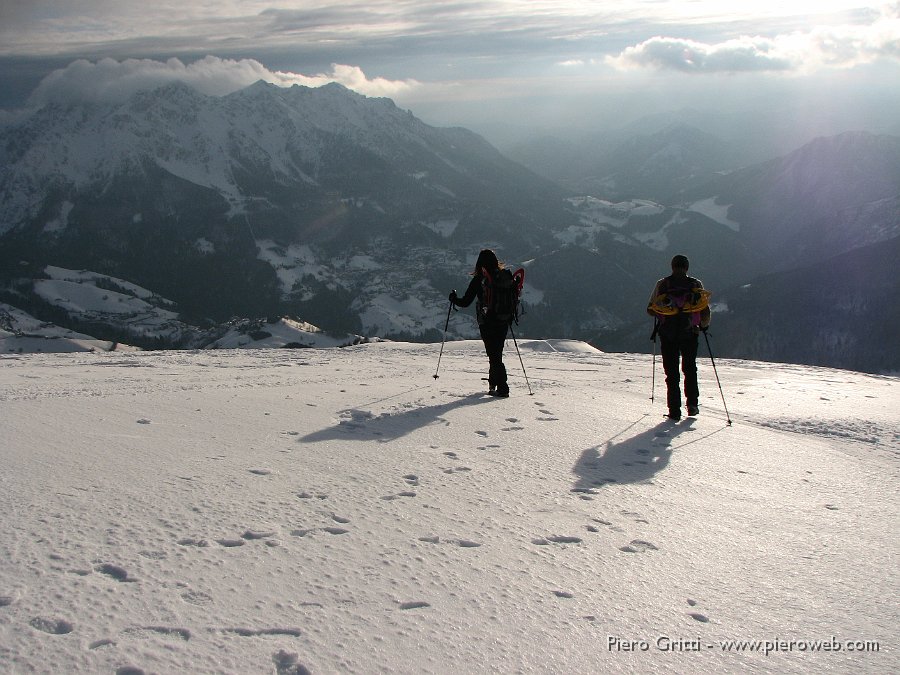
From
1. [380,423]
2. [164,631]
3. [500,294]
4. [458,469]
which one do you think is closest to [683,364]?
[500,294]

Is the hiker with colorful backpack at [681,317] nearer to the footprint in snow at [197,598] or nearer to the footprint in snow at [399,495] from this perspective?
the footprint in snow at [399,495]

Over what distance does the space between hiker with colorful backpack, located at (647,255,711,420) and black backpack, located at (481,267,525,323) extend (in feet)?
7.86

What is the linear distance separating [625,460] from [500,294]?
17.3ft

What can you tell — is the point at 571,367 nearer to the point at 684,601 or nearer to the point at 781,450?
the point at 781,450

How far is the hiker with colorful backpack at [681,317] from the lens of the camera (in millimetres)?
10672

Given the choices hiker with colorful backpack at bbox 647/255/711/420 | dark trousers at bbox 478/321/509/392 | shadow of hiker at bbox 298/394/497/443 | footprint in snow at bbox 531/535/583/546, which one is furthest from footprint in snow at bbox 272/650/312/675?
dark trousers at bbox 478/321/509/392

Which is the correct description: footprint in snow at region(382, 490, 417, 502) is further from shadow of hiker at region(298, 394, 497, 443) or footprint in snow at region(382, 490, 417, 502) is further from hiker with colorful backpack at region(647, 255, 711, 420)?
hiker with colorful backpack at region(647, 255, 711, 420)

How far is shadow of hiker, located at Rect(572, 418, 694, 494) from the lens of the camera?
636 cm


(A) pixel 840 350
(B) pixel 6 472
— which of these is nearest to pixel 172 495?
(B) pixel 6 472

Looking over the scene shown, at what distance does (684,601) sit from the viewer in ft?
12.8

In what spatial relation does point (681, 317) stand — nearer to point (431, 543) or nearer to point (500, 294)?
point (500, 294)

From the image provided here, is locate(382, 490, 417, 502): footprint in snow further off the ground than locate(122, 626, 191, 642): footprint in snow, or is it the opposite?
locate(382, 490, 417, 502): footprint in snow

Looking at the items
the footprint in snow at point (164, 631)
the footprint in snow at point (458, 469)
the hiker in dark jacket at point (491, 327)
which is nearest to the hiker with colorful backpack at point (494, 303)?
the hiker in dark jacket at point (491, 327)

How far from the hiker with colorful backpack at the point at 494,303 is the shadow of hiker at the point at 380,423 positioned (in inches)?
63.0
